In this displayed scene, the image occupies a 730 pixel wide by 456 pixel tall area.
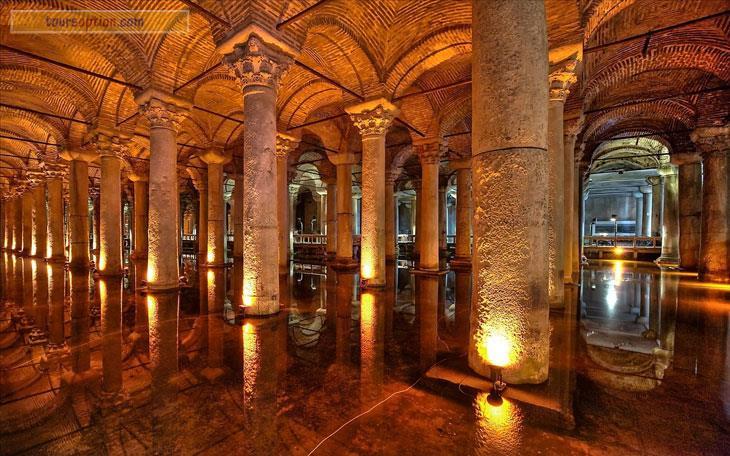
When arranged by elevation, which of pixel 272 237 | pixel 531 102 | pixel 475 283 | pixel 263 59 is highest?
pixel 263 59

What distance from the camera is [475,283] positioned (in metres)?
3.40

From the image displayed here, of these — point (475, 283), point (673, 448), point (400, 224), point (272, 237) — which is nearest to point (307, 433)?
point (475, 283)

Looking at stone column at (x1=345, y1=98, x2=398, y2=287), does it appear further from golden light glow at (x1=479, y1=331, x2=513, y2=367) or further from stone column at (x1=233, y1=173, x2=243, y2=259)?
stone column at (x1=233, y1=173, x2=243, y2=259)

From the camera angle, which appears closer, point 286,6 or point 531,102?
point 531,102

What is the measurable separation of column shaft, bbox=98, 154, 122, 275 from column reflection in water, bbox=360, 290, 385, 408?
803 centimetres

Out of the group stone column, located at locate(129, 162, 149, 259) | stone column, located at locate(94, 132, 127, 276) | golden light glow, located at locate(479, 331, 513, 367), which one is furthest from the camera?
stone column, located at locate(129, 162, 149, 259)

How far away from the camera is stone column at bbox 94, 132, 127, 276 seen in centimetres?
962

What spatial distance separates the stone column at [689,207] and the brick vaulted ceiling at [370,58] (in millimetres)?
2460

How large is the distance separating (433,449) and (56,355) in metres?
4.47

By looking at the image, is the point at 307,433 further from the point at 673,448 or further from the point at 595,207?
the point at 595,207

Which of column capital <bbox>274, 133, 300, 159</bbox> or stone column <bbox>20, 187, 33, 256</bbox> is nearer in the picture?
column capital <bbox>274, 133, 300, 159</bbox>

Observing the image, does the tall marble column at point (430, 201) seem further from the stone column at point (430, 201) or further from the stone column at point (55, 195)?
the stone column at point (55, 195)

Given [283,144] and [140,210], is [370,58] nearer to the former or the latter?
[283,144]

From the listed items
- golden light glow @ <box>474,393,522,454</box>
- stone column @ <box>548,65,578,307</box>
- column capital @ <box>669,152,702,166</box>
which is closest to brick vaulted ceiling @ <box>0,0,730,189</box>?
stone column @ <box>548,65,578,307</box>
